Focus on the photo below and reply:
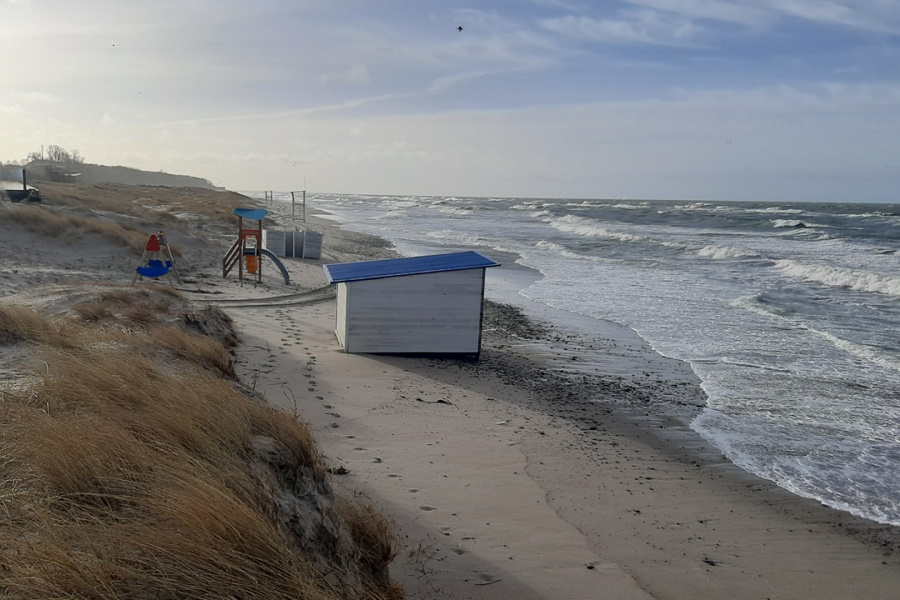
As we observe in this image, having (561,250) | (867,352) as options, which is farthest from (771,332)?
(561,250)

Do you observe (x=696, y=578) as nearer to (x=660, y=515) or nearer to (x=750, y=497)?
(x=660, y=515)

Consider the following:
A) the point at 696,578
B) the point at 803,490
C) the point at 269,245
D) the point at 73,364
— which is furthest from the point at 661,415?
the point at 269,245

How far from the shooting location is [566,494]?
6215 mm

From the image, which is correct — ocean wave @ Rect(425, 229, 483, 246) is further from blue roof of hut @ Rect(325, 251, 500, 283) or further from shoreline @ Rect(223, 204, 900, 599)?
shoreline @ Rect(223, 204, 900, 599)

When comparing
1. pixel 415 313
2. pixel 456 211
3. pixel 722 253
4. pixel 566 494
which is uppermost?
pixel 456 211

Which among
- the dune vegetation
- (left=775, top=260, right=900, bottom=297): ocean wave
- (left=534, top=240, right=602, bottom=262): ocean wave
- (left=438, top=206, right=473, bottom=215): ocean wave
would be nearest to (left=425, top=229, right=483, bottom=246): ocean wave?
(left=534, top=240, right=602, bottom=262): ocean wave

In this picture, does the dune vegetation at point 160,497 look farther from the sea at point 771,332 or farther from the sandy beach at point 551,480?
the sea at point 771,332

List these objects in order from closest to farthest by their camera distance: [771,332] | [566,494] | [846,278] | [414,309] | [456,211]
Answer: [566,494] < [414,309] < [771,332] < [846,278] < [456,211]

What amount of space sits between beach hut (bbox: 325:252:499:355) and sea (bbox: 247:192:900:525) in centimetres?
386

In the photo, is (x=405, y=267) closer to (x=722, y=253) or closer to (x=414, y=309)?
(x=414, y=309)

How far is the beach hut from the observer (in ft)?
35.7

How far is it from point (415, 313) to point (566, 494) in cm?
536

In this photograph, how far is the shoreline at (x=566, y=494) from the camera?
483cm

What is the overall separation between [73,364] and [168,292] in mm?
6887
